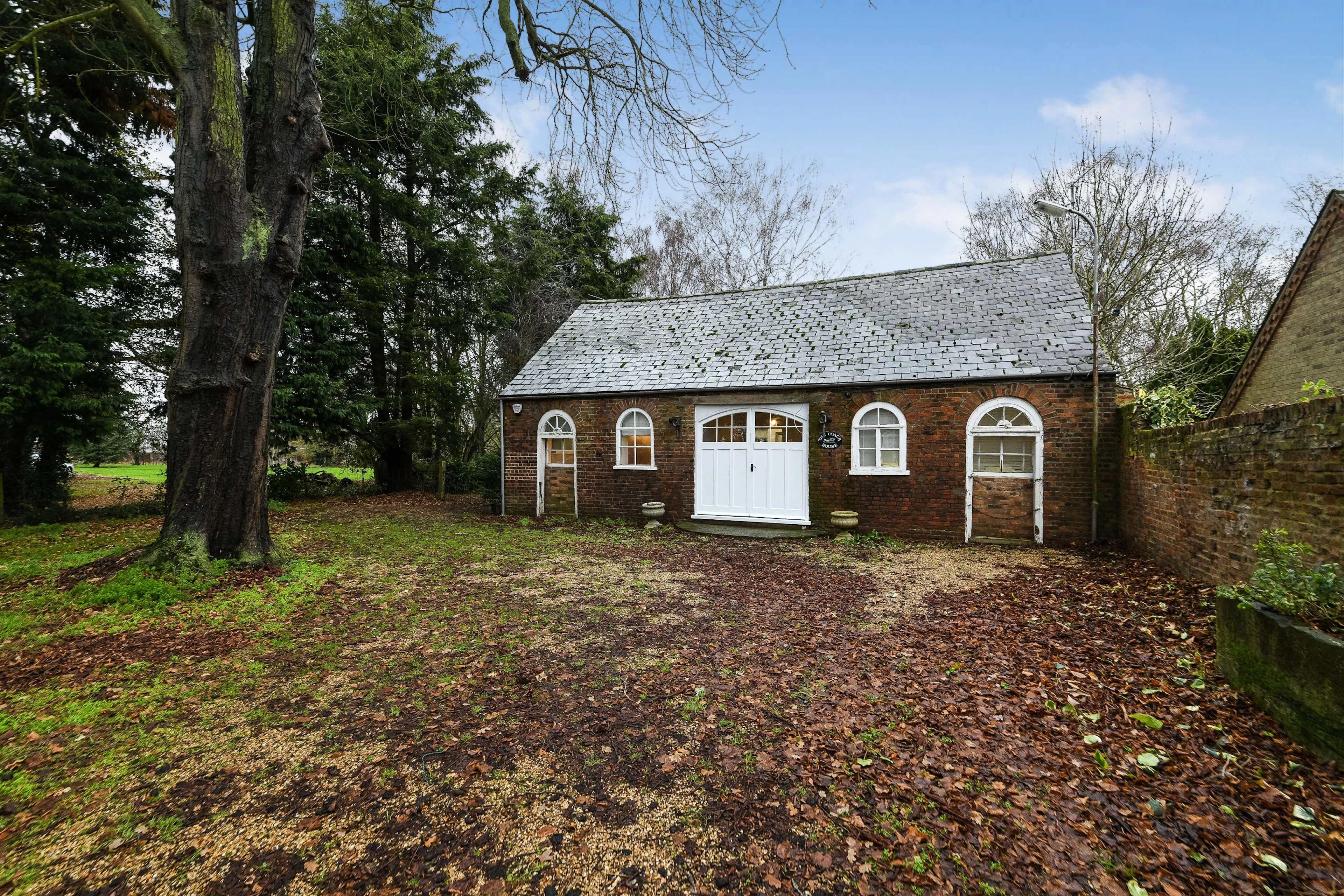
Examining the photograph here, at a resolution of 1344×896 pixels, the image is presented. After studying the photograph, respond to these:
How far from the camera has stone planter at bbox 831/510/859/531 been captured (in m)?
10.1

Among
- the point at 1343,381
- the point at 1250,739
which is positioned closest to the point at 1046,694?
the point at 1250,739

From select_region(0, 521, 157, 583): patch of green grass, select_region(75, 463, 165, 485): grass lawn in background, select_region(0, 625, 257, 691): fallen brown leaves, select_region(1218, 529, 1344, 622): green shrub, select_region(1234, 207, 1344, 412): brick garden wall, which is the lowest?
select_region(0, 625, 257, 691): fallen brown leaves

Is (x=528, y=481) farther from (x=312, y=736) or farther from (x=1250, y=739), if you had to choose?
(x=1250, y=739)

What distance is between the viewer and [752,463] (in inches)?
440

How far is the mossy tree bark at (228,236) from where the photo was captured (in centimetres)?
620

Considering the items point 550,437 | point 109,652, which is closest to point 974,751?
point 109,652

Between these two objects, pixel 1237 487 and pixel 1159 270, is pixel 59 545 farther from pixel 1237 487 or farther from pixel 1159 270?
pixel 1159 270

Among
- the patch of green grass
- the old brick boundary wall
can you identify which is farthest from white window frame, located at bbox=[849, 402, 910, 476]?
the patch of green grass

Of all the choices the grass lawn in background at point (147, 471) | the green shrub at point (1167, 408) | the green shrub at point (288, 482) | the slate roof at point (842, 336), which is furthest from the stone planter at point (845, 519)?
the grass lawn in background at point (147, 471)

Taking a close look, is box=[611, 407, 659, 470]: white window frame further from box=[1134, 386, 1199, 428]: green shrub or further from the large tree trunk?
box=[1134, 386, 1199, 428]: green shrub

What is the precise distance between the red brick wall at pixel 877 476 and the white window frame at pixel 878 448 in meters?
0.07

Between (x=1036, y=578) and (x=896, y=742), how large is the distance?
5.21 metres

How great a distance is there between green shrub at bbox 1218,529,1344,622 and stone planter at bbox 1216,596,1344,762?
0.07 metres

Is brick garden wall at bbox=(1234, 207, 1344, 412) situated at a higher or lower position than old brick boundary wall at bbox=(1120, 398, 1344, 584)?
higher
